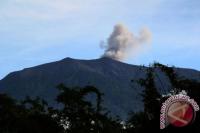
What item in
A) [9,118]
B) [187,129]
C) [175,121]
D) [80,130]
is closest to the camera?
[175,121]

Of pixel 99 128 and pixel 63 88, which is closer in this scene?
pixel 99 128

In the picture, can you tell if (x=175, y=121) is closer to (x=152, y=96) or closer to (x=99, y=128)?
(x=152, y=96)

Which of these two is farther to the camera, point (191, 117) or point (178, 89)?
point (178, 89)

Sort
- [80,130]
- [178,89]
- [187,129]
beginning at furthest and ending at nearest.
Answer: [80,130] → [178,89] → [187,129]

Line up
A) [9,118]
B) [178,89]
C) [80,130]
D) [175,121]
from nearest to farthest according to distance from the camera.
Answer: [175,121] → [178,89] → [80,130] → [9,118]

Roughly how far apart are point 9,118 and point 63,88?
20.0ft

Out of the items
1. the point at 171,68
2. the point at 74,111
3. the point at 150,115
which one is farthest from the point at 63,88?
the point at 150,115

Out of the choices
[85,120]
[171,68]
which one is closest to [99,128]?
[85,120]

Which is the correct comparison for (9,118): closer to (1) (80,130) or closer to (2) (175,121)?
(1) (80,130)

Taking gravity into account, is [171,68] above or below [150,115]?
above

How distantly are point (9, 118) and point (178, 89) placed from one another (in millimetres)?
25155

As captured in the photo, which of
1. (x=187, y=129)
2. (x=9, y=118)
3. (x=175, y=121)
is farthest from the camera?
(x=9, y=118)

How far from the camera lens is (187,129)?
74.7 ft

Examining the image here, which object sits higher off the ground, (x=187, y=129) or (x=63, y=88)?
(x=63, y=88)
